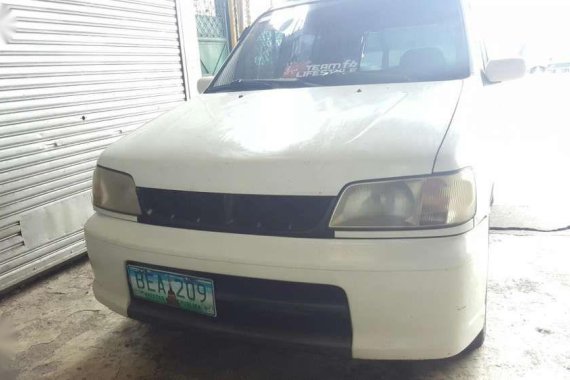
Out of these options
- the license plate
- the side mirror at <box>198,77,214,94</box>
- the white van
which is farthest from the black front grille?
the side mirror at <box>198,77,214,94</box>

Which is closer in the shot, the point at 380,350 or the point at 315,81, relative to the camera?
the point at 380,350

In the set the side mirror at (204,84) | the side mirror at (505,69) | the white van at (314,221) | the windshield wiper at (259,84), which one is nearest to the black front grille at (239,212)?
the white van at (314,221)

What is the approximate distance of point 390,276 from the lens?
130 cm

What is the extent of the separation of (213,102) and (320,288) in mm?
1212

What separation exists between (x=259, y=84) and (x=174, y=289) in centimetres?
119

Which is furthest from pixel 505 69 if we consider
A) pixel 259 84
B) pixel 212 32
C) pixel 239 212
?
pixel 212 32

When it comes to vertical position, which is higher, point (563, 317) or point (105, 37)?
point (105, 37)

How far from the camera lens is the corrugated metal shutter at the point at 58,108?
8.86ft

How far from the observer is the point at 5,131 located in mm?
2637

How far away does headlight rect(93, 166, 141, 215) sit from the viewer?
170cm

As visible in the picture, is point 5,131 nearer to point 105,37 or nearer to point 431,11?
point 105,37

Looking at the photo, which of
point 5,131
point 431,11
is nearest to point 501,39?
point 431,11

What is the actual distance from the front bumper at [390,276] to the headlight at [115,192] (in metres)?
0.40

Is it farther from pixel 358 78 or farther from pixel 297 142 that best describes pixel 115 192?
pixel 358 78
